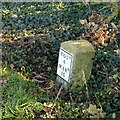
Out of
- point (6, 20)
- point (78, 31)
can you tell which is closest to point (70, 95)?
point (78, 31)

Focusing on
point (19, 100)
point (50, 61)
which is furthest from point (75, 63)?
point (50, 61)

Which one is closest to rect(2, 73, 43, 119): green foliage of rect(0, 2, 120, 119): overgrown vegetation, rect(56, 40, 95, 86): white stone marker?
rect(0, 2, 120, 119): overgrown vegetation

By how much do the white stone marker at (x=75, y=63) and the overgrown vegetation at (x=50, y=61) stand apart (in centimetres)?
9

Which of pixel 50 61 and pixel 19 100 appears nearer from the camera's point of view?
pixel 19 100

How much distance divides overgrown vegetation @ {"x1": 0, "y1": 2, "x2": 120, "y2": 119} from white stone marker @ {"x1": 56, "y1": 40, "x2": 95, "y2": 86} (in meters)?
0.09

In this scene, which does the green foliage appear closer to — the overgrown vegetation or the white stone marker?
the overgrown vegetation

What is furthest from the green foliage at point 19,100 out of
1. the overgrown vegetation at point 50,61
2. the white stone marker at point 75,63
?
the white stone marker at point 75,63

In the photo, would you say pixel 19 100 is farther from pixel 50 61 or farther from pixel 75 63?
pixel 50 61

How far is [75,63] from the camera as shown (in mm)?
2975

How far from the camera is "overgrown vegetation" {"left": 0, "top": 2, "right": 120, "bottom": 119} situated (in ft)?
9.29

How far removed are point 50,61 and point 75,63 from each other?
0.60 metres

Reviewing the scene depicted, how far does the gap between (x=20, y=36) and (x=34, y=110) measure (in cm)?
143

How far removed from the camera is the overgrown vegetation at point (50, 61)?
2.83 meters

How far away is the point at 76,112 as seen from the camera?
280 centimetres
